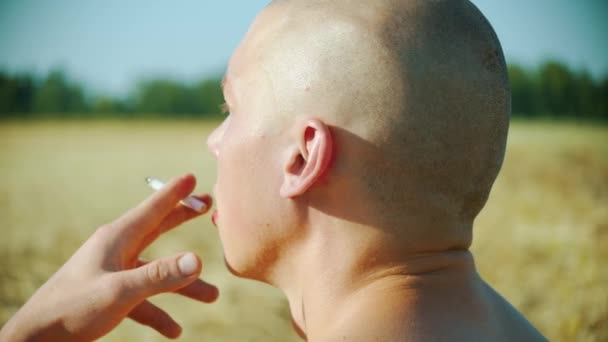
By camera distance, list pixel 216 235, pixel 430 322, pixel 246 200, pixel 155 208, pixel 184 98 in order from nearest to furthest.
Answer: pixel 430 322, pixel 246 200, pixel 155 208, pixel 216 235, pixel 184 98

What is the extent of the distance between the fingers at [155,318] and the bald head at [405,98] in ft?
2.63

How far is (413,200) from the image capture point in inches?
59.6

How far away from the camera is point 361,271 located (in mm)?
1552

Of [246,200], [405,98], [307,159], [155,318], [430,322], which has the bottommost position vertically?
[155,318]

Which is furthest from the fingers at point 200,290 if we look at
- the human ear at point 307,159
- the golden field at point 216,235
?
the golden field at point 216,235

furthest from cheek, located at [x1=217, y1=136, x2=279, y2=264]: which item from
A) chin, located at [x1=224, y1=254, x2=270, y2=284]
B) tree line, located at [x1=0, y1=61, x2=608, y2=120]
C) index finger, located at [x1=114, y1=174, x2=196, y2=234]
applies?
tree line, located at [x1=0, y1=61, x2=608, y2=120]

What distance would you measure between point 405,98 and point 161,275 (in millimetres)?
717

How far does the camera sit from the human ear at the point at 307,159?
149 cm

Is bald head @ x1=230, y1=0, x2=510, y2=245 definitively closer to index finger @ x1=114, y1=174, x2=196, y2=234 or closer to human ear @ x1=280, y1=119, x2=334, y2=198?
human ear @ x1=280, y1=119, x2=334, y2=198

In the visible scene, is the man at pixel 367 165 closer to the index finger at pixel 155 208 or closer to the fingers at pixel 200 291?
the index finger at pixel 155 208

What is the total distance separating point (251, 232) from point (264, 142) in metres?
0.22

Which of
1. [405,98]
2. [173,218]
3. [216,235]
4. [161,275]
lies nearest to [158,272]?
[161,275]

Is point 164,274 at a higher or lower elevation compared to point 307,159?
lower

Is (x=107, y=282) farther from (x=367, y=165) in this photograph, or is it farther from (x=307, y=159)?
(x=367, y=165)
